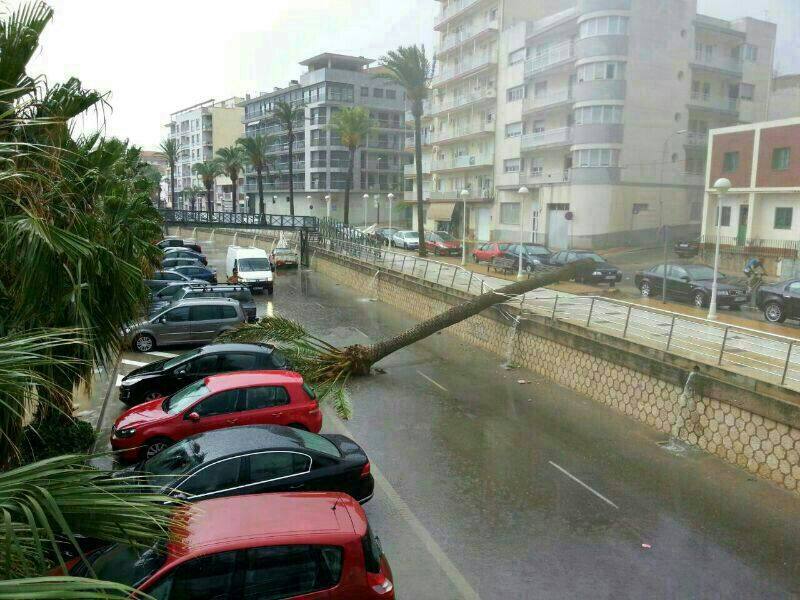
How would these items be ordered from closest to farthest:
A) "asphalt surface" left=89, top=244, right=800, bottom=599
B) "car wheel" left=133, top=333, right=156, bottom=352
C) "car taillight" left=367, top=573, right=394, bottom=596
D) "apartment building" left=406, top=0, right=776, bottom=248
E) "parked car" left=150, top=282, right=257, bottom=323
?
1. "car taillight" left=367, top=573, right=394, bottom=596
2. "asphalt surface" left=89, top=244, right=800, bottom=599
3. "car wheel" left=133, top=333, right=156, bottom=352
4. "parked car" left=150, top=282, right=257, bottom=323
5. "apartment building" left=406, top=0, right=776, bottom=248

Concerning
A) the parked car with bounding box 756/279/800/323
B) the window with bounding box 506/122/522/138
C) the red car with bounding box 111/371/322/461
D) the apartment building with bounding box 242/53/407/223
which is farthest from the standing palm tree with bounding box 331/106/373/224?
the red car with bounding box 111/371/322/461

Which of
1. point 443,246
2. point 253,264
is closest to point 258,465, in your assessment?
point 253,264

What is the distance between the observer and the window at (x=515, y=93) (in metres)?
47.6

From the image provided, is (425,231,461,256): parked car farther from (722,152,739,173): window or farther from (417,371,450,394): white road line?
(417,371,450,394): white road line

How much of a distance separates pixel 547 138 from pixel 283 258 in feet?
66.0

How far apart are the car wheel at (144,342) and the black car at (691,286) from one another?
671 inches

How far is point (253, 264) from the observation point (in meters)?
33.2

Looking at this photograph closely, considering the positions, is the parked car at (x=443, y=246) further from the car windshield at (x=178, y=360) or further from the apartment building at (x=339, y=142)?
the apartment building at (x=339, y=142)

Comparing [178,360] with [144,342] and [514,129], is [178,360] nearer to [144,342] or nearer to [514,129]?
[144,342]

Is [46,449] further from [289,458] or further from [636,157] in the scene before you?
[636,157]

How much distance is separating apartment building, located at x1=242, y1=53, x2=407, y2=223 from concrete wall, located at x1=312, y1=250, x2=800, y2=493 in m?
64.8

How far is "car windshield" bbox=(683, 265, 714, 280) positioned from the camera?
848 inches

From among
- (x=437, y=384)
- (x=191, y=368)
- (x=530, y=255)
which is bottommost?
(x=437, y=384)

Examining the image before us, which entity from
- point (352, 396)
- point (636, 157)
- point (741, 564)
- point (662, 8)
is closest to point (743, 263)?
point (636, 157)
